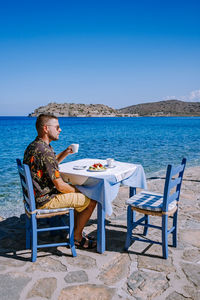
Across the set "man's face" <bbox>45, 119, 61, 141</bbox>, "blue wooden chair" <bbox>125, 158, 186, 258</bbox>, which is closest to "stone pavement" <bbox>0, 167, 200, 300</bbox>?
"blue wooden chair" <bbox>125, 158, 186, 258</bbox>

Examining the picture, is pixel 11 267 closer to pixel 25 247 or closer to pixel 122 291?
pixel 25 247

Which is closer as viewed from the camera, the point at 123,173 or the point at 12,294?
the point at 12,294

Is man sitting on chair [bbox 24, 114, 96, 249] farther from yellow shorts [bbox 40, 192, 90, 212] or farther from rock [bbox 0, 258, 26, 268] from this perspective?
rock [bbox 0, 258, 26, 268]

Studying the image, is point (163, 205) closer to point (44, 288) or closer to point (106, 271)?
point (106, 271)

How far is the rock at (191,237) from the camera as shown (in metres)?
4.14

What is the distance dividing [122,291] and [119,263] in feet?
1.96

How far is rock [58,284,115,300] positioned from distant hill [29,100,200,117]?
118520 millimetres

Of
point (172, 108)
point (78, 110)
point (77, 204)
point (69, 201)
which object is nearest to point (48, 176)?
point (69, 201)

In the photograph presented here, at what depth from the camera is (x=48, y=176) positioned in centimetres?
354

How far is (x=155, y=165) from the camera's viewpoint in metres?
13.5

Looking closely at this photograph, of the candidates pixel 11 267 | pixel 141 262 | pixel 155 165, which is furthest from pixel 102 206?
→ pixel 155 165

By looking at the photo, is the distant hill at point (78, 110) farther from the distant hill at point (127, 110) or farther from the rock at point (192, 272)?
the rock at point (192, 272)

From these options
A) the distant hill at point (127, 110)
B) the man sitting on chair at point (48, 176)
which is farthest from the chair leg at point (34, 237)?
the distant hill at point (127, 110)

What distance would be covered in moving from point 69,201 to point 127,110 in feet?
504
